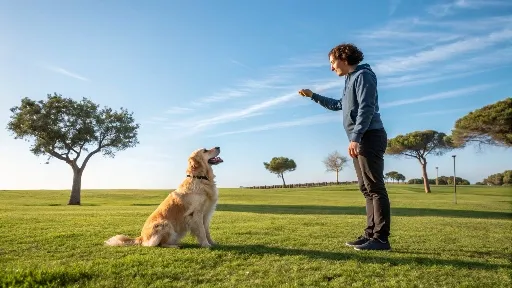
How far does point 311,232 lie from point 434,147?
58.4 meters

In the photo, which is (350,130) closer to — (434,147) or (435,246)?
(435,246)

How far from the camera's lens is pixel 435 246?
7.15 meters

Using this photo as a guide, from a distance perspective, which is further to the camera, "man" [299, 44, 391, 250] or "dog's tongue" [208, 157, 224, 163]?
"dog's tongue" [208, 157, 224, 163]

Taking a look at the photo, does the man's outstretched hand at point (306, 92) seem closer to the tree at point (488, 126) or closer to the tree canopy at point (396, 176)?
the tree at point (488, 126)

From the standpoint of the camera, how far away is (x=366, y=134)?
20.0 feet

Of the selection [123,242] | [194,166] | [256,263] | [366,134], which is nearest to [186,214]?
[194,166]

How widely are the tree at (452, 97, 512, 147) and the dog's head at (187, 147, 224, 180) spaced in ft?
134

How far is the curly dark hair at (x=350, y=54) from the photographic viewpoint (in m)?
6.46

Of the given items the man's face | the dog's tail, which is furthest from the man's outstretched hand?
the dog's tail

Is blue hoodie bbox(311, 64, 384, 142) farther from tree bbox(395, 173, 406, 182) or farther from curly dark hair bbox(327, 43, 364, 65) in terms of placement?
tree bbox(395, 173, 406, 182)

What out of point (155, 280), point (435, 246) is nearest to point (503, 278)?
point (435, 246)

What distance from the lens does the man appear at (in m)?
5.94

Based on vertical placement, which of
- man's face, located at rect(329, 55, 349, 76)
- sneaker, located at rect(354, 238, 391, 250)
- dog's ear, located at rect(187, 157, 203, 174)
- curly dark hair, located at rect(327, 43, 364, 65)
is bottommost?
sneaker, located at rect(354, 238, 391, 250)

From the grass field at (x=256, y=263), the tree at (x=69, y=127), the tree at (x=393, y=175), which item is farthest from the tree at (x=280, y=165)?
the grass field at (x=256, y=263)
